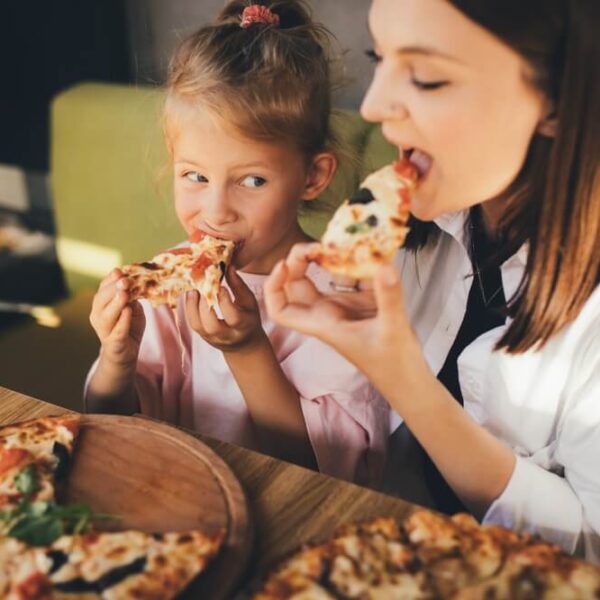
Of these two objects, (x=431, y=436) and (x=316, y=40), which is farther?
(x=316, y=40)

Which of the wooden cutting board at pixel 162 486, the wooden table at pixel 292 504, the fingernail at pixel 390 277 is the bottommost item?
the wooden table at pixel 292 504

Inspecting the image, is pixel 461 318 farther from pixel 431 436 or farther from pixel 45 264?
pixel 45 264

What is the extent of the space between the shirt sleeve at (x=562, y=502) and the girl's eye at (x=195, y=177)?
0.75m

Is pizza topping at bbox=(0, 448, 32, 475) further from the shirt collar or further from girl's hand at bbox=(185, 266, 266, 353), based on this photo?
the shirt collar

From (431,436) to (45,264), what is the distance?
81.9 inches

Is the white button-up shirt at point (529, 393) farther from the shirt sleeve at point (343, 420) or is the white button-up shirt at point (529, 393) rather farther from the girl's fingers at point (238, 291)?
the girl's fingers at point (238, 291)

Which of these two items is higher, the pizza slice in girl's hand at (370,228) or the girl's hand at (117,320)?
the pizza slice in girl's hand at (370,228)

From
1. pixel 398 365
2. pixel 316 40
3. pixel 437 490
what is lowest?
pixel 437 490

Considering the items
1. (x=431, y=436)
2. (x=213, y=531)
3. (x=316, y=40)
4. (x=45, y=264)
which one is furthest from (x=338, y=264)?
(x=45, y=264)

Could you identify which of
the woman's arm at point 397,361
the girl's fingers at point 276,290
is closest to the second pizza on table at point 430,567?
the woman's arm at point 397,361

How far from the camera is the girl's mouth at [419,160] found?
1.07 meters

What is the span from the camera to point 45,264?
271 centimetres

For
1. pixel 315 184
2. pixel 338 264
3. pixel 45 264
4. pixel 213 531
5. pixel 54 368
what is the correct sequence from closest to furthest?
pixel 213 531 → pixel 338 264 → pixel 315 184 → pixel 54 368 → pixel 45 264

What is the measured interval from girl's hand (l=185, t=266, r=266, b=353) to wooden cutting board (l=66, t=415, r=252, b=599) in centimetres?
28
